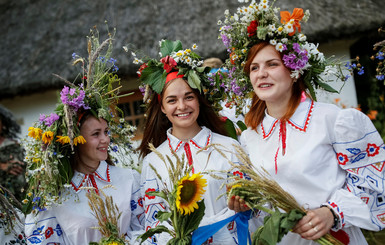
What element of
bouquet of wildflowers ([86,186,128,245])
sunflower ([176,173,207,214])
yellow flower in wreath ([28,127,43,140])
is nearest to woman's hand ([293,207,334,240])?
sunflower ([176,173,207,214])

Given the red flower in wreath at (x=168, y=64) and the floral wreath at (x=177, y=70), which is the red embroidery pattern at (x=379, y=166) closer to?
the floral wreath at (x=177, y=70)

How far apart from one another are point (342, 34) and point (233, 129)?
504 centimetres

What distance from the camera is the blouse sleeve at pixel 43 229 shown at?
2.72 metres

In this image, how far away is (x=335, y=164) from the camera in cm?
225

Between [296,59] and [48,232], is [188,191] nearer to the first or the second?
[296,59]

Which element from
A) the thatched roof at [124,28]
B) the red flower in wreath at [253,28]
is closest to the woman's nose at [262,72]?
the red flower in wreath at [253,28]

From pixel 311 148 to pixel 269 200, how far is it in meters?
0.40

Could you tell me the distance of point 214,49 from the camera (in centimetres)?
716

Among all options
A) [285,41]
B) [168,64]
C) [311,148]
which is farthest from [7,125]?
[311,148]

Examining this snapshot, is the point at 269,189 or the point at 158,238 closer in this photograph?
the point at 269,189

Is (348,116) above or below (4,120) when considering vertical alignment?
below

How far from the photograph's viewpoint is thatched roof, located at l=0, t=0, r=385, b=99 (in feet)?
24.1

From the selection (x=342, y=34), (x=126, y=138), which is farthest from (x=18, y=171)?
(x=342, y=34)

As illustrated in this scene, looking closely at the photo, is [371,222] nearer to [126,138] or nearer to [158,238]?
[158,238]
